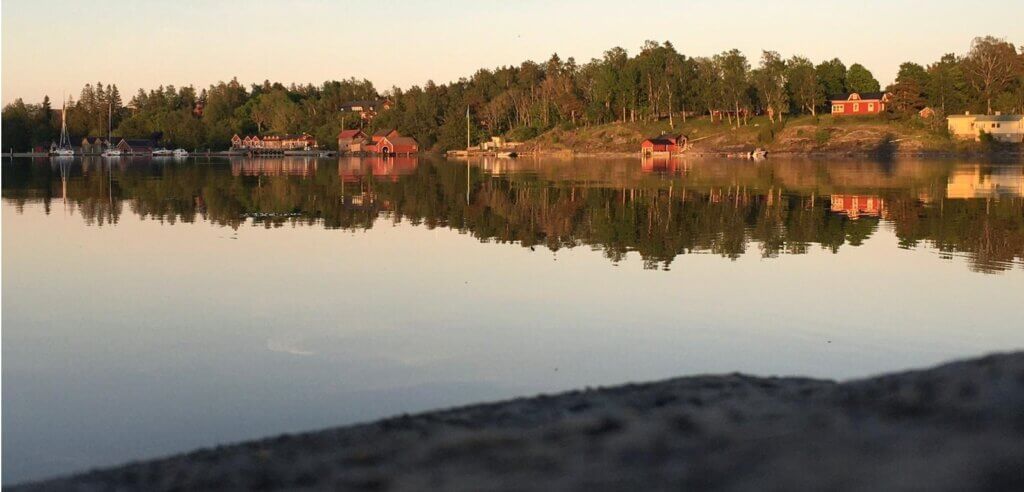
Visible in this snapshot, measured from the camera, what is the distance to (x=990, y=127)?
12606 centimetres

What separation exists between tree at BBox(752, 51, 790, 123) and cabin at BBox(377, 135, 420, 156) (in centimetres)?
7165

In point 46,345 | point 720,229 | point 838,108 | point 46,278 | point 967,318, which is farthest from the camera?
point 838,108

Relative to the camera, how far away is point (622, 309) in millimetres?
18469

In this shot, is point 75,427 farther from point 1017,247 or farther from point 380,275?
point 1017,247

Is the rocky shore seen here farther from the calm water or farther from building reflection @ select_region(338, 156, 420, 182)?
building reflection @ select_region(338, 156, 420, 182)

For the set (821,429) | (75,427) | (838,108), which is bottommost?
(75,427)

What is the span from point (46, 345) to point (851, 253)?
2002 centimetres

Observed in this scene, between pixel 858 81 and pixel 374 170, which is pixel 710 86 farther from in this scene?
pixel 374 170

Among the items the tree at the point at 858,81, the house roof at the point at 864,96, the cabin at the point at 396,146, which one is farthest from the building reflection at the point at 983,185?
the cabin at the point at 396,146

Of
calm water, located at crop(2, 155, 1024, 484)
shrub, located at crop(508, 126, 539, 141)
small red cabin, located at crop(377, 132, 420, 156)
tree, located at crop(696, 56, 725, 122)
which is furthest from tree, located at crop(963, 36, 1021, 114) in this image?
calm water, located at crop(2, 155, 1024, 484)

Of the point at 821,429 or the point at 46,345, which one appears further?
the point at 46,345

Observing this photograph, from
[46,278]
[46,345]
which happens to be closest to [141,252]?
[46,278]

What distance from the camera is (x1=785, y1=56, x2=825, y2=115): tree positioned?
149 metres

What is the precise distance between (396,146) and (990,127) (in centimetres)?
10736
